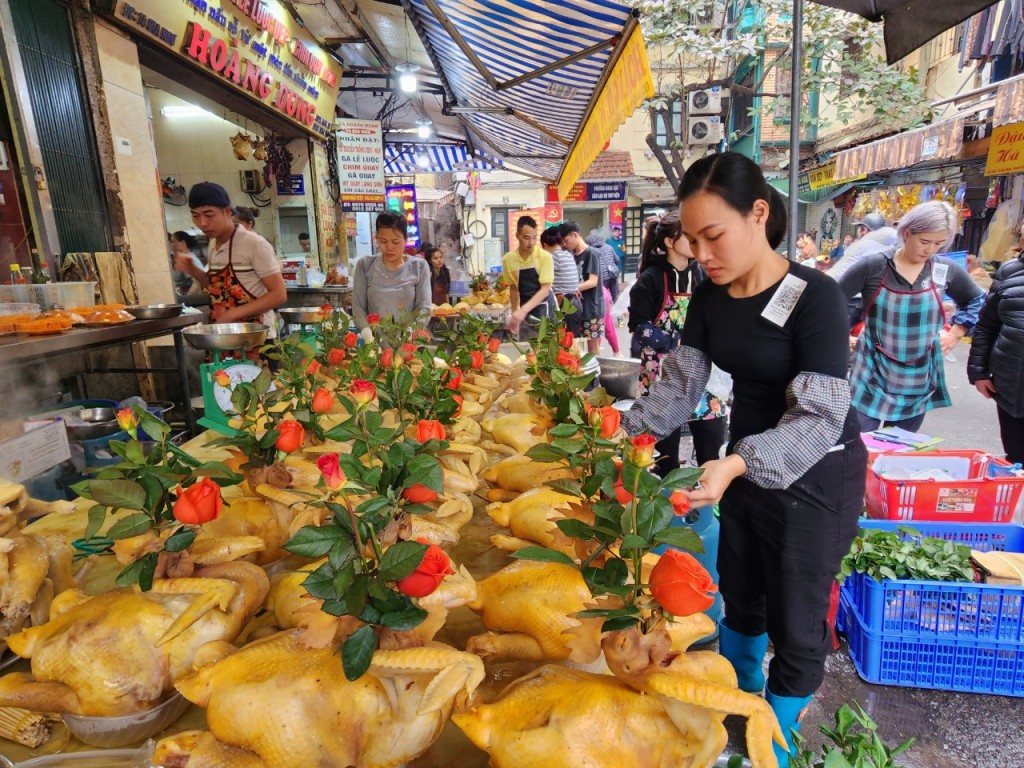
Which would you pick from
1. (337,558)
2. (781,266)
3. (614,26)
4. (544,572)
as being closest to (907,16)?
(781,266)

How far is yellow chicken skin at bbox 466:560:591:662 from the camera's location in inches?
45.7

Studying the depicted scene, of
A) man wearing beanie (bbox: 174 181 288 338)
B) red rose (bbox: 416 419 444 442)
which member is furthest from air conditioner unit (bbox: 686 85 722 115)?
red rose (bbox: 416 419 444 442)

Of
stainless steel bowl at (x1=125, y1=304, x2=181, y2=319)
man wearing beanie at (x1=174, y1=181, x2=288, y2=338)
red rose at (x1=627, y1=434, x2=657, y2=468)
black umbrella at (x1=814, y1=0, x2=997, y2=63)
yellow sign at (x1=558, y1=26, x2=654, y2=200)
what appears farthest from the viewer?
man wearing beanie at (x1=174, y1=181, x2=288, y2=338)

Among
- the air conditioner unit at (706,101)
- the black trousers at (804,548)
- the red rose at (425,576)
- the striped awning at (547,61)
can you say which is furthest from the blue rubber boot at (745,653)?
the air conditioner unit at (706,101)

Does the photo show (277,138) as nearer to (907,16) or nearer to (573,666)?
(907,16)

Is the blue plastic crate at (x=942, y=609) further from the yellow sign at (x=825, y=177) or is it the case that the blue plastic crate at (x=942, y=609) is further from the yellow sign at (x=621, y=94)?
the yellow sign at (x=825, y=177)

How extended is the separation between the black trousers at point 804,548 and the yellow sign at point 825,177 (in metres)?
11.9

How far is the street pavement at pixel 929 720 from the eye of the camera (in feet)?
6.59

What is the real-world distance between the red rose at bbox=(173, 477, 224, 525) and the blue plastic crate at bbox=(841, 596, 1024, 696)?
2482 mm

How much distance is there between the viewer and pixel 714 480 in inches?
56.0

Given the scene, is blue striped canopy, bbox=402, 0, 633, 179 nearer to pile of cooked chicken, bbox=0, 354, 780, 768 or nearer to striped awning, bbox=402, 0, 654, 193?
striped awning, bbox=402, 0, 654, 193

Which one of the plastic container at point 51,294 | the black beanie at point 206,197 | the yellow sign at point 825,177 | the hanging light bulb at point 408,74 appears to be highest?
the hanging light bulb at point 408,74

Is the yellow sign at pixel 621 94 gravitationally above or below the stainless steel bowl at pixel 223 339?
above

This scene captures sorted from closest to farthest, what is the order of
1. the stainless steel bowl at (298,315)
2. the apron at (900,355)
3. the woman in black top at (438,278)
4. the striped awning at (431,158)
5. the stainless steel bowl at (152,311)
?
the apron at (900,355), the stainless steel bowl at (152,311), the stainless steel bowl at (298,315), the woman in black top at (438,278), the striped awning at (431,158)
